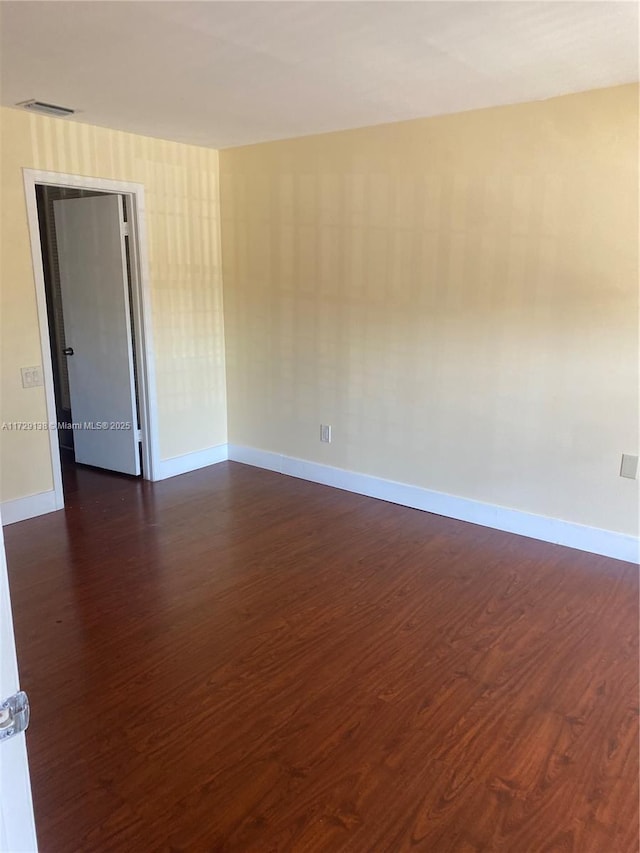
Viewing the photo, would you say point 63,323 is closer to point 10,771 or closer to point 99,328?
point 99,328

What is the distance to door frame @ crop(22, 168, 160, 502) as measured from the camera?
360 cm

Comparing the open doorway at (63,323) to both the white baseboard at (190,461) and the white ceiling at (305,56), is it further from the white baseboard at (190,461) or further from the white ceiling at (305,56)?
the white ceiling at (305,56)

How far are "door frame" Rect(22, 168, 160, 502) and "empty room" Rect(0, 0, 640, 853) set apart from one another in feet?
0.07

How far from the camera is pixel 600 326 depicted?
316 cm

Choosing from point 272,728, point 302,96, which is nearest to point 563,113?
point 302,96

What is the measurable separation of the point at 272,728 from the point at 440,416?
2.26 meters

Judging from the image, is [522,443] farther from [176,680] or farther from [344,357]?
[176,680]

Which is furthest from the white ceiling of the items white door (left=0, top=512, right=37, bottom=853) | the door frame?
white door (left=0, top=512, right=37, bottom=853)

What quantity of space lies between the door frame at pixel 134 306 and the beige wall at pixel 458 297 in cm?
74

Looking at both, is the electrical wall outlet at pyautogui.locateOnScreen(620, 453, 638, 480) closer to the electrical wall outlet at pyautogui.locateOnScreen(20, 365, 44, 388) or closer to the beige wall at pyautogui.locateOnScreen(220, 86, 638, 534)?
the beige wall at pyautogui.locateOnScreen(220, 86, 638, 534)

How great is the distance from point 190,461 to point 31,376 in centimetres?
147

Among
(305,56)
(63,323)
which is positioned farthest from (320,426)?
(305,56)

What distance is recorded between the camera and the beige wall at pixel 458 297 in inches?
123

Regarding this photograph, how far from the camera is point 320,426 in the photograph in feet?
14.7
